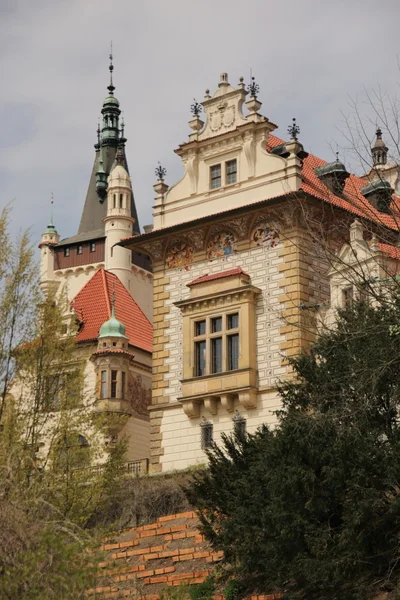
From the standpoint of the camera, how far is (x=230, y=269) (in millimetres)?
42625

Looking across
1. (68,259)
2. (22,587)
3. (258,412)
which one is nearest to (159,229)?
(258,412)

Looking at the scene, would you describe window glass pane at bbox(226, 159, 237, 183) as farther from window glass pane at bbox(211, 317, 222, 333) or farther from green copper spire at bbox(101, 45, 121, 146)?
green copper spire at bbox(101, 45, 121, 146)

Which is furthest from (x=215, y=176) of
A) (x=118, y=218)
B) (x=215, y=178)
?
(x=118, y=218)

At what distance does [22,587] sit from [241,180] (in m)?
25.6

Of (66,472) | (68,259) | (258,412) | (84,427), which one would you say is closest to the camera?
(66,472)

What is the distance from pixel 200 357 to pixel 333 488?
17.3 meters

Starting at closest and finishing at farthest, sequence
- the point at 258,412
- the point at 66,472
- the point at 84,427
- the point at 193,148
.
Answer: the point at 66,472, the point at 84,427, the point at 258,412, the point at 193,148

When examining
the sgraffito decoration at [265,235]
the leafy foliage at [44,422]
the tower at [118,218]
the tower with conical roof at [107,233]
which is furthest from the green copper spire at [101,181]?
the leafy foliage at [44,422]

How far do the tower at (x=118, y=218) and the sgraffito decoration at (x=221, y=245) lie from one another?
27276mm

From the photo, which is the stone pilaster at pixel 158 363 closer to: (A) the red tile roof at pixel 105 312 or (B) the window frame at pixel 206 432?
(B) the window frame at pixel 206 432

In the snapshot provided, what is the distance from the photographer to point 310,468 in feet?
85.8

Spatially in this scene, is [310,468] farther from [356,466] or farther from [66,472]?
[66,472]

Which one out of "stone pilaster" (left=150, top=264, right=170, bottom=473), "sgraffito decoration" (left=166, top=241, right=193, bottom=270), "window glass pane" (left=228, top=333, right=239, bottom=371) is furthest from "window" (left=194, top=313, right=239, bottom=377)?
"sgraffito decoration" (left=166, top=241, right=193, bottom=270)

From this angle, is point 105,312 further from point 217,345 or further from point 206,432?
point 206,432
